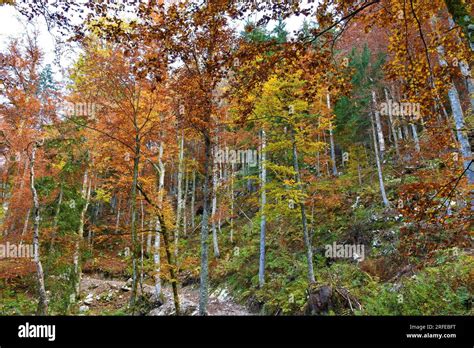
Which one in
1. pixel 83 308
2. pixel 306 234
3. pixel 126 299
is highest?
pixel 306 234

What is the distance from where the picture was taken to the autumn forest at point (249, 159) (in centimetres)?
495

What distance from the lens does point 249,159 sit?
22.3 m

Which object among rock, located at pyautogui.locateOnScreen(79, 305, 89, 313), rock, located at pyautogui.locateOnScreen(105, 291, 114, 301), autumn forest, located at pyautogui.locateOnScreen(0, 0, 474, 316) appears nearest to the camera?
autumn forest, located at pyautogui.locateOnScreen(0, 0, 474, 316)

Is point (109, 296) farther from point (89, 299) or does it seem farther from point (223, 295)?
point (223, 295)

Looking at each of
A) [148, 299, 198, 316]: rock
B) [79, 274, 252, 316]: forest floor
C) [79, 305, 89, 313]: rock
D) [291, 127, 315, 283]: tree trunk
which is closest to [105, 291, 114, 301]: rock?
[79, 274, 252, 316]: forest floor

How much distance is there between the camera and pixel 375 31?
26031mm

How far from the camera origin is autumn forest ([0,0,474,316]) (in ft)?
16.2

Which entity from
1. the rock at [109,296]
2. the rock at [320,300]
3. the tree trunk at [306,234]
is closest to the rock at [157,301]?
the rock at [109,296]

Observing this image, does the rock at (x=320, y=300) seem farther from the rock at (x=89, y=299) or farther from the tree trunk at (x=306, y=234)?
the rock at (x=89, y=299)

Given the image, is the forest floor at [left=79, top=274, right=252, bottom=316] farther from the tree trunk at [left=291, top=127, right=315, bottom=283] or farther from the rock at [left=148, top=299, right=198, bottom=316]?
the tree trunk at [left=291, top=127, right=315, bottom=283]

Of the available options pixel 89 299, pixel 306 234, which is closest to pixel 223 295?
pixel 306 234

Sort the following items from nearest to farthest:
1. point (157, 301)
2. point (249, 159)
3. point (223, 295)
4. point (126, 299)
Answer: point (157, 301) < point (223, 295) < point (126, 299) < point (249, 159)

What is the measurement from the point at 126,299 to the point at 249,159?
12815 mm

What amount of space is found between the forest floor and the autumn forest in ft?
0.43
